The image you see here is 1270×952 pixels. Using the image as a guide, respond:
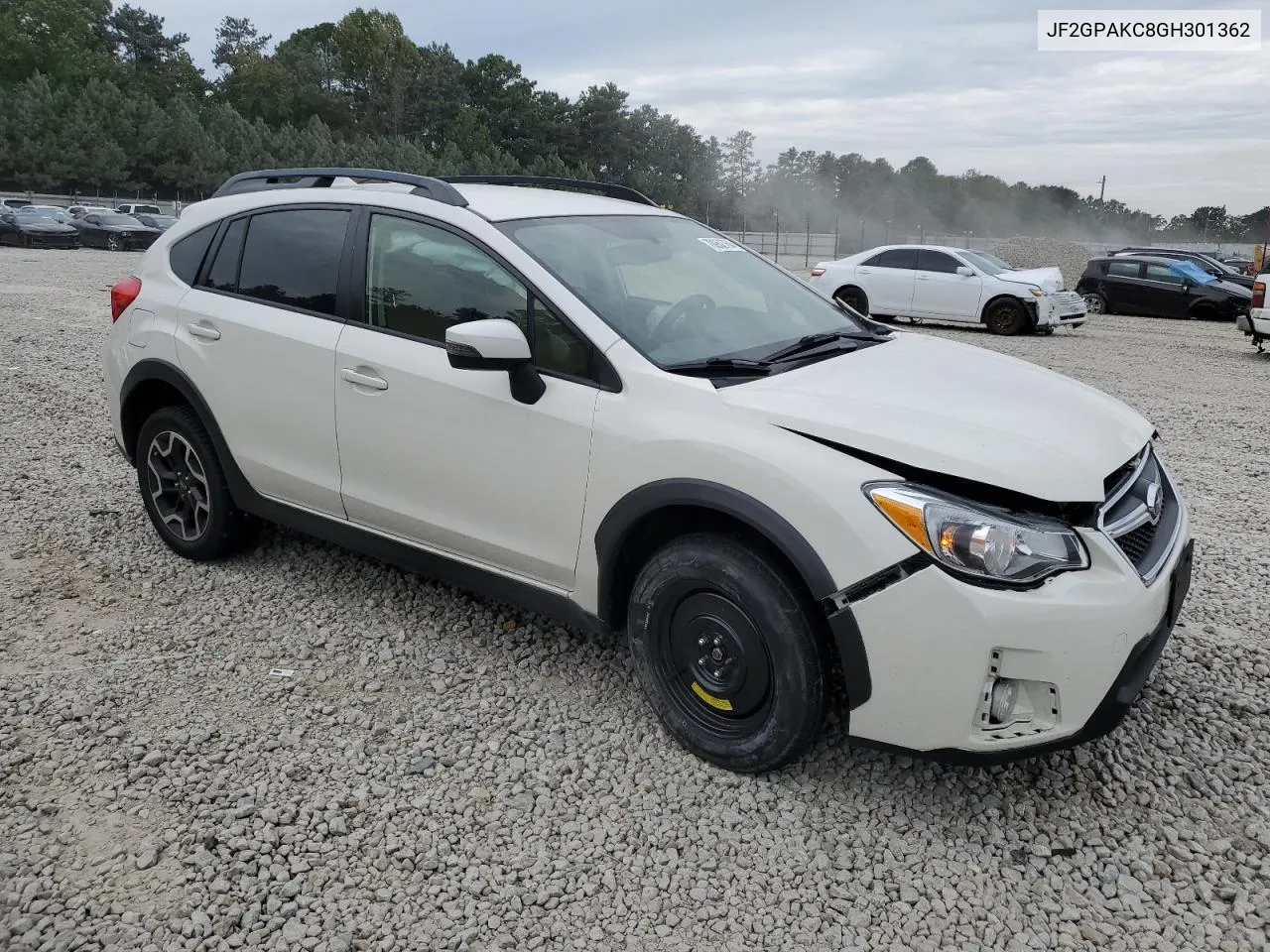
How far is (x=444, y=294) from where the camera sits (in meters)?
3.53

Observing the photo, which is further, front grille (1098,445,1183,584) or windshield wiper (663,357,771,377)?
windshield wiper (663,357,771,377)

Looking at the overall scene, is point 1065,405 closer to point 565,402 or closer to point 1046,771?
point 1046,771

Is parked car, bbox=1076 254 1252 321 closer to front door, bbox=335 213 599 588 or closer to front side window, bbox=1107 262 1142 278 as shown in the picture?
front side window, bbox=1107 262 1142 278

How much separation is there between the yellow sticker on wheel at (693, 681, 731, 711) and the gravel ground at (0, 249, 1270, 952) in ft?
0.78

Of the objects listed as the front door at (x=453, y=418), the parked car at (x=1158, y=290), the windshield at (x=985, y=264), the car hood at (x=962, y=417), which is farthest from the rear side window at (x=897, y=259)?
the front door at (x=453, y=418)

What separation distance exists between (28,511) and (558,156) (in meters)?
89.9

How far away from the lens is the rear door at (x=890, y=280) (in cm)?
1681

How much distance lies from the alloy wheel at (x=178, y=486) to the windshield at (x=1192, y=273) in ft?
70.3

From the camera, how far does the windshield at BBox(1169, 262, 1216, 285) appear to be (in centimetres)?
2053

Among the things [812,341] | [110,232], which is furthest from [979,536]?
[110,232]

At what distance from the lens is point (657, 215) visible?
4137 millimetres

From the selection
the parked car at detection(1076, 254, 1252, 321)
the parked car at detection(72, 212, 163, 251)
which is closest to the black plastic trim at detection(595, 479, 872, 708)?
the parked car at detection(1076, 254, 1252, 321)

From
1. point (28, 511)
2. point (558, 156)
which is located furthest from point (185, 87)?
point (28, 511)

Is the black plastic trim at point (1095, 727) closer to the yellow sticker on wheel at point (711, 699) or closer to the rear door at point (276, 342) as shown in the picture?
the yellow sticker on wheel at point (711, 699)
